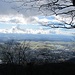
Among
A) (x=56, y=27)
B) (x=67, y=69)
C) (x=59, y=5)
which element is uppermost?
(x=59, y=5)

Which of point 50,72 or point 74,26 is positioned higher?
point 74,26

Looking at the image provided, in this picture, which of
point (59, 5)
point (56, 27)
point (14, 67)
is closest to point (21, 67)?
point (14, 67)

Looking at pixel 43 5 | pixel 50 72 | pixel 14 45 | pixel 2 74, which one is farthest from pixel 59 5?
pixel 14 45

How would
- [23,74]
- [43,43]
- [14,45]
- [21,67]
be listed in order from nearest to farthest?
[23,74] < [21,67] < [14,45] < [43,43]

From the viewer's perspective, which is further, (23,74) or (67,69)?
(67,69)

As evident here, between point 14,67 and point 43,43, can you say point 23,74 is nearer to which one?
point 14,67

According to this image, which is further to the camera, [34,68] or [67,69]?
[67,69]

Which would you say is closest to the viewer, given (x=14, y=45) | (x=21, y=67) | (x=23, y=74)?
(x=23, y=74)

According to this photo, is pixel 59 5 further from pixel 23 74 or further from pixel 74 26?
pixel 23 74

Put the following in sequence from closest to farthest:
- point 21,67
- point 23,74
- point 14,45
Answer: point 23,74
point 21,67
point 14,45
